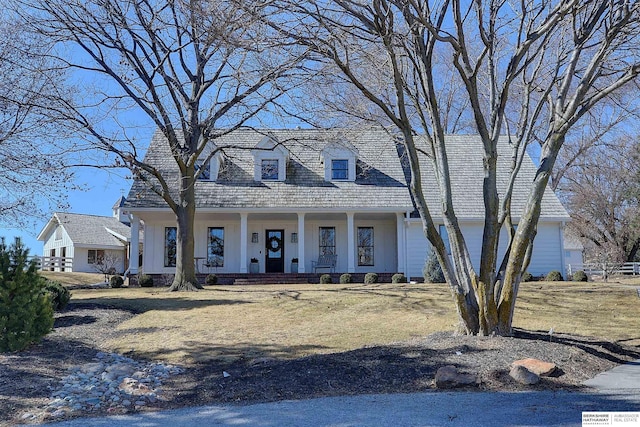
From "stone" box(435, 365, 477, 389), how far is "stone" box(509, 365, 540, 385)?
496 mm

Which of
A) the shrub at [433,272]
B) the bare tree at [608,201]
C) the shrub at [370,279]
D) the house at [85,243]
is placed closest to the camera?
the shrub at [433,272]

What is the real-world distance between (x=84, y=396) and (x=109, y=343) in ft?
12.2

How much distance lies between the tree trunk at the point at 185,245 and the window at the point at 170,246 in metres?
5.37

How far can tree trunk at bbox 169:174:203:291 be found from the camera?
52.4 feet

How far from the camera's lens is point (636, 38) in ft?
30.5

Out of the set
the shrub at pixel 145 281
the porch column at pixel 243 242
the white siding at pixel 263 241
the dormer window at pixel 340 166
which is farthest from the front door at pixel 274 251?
the shrub at pixel 145 281

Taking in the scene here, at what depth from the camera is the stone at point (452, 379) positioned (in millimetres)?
6004

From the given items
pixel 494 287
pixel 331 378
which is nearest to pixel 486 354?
pixel 494 287

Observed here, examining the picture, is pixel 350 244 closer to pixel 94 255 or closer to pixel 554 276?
pixel 554 276

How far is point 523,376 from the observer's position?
20.0 ft

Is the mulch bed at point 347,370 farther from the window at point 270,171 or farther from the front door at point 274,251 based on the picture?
the window at point 270,171

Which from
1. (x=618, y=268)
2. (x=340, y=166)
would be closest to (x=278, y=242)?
(x=340, y=166)

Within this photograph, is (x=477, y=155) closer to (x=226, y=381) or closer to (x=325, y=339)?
(x=325, y=339)

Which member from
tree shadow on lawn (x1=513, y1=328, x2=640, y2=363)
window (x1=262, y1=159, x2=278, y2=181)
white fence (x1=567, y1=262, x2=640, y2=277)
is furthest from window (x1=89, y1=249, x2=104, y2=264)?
tree shadow on lawn (x1=513, y1=328, x2=640, y2=363)
